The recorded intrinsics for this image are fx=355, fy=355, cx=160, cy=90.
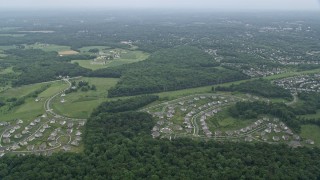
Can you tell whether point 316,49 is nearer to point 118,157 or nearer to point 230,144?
point 230,144

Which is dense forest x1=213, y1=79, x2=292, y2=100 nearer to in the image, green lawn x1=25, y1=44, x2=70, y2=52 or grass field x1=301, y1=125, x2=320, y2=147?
grass field x1=301, y1=125, x2=320, y2=147

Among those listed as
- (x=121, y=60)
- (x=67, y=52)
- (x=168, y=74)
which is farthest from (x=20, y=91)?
(x=67, y=52)

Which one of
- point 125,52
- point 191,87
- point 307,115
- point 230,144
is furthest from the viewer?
point 125,52

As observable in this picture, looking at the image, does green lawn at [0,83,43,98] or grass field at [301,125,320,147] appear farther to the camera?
green lawn at [0,83,43,98]

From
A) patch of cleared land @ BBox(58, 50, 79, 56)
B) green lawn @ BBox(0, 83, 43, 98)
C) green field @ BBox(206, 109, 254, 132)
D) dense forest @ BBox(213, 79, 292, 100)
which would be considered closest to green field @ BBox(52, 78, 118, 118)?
green lawn @ BBox(0, 83, 43, 98)

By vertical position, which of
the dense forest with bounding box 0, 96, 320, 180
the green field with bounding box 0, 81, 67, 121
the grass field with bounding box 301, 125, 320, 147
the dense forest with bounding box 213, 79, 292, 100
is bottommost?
the green field with bounding box 0, 81, 67, 121

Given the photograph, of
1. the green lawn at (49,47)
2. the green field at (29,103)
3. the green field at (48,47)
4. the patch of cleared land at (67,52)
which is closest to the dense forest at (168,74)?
the green field at (29,103)

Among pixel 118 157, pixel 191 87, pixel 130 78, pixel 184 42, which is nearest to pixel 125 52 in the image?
pixel 184 42
